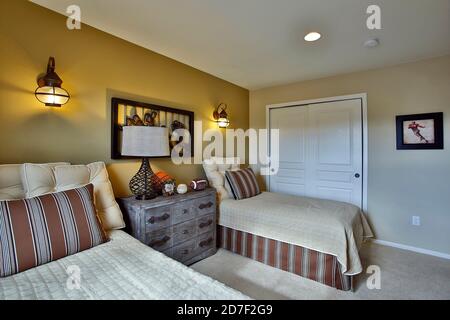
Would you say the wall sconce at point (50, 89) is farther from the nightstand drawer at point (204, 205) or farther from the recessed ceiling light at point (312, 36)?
the recessed ceiling light at point (312, 36)

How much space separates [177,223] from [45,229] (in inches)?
44.2

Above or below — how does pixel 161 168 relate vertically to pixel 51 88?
below

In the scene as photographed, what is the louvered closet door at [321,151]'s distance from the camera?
3.24m

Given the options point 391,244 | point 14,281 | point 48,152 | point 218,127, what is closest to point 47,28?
point 48,152

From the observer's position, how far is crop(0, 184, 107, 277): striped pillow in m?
1.15

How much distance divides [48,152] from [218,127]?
7.26ft

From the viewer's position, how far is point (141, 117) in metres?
2.46

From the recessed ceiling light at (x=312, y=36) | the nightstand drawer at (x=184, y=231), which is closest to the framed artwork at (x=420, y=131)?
the recessed ceiling light at (x=312, y=36)

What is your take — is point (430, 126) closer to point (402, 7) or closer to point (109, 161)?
point (402, 7)

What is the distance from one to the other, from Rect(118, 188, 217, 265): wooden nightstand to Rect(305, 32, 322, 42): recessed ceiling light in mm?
1891

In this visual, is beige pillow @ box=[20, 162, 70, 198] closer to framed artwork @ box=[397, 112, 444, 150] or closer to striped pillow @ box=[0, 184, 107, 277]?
striped pillow @ box=[0, 184, 107, 277]

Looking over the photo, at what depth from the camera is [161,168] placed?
8.88 feet

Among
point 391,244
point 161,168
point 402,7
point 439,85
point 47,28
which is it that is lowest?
point 391,244

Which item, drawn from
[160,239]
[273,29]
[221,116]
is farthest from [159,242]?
[273,29]
